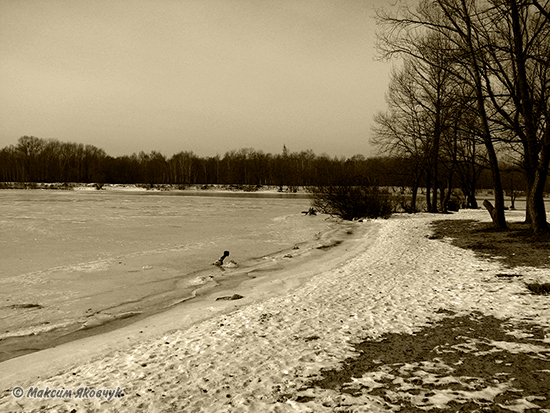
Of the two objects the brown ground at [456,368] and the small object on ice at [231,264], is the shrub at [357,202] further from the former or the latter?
the brown ground at [456,368]

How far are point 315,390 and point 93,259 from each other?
9871 mm

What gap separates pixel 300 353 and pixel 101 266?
792cm

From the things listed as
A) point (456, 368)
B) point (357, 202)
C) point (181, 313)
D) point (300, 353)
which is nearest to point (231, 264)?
point (181, 313)

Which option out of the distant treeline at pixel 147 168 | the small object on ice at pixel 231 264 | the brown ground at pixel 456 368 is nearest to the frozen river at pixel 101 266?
the small object on ice at pixel 231 264

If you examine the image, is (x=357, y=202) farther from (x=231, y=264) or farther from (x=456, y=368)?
(x=456, y=368)

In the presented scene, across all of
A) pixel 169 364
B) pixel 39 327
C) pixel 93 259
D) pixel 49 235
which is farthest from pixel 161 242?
pixel 169 364

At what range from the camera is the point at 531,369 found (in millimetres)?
4230

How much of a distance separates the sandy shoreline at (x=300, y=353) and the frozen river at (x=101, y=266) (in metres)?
1.13

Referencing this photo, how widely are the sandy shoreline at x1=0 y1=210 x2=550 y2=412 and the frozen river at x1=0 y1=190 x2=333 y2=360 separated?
1.13m

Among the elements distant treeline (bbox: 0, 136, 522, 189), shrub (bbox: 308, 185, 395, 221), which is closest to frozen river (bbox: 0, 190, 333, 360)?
shrub (bbox: 308, 185, 395, 221)

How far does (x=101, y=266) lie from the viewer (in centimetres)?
1103

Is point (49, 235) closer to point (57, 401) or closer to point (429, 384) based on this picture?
point (57, 401)

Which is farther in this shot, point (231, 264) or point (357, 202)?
point (357, 202)

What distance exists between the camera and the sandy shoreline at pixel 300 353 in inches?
154
